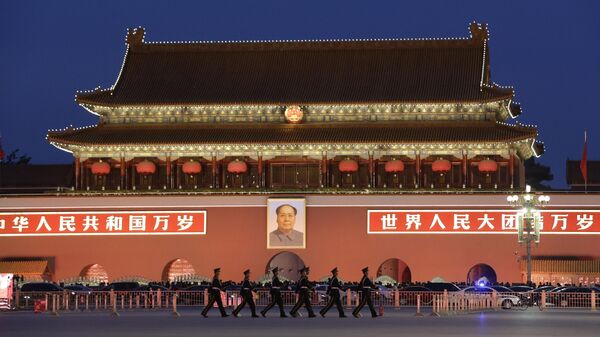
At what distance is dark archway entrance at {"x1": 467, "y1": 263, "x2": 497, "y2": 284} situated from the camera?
57750 mm

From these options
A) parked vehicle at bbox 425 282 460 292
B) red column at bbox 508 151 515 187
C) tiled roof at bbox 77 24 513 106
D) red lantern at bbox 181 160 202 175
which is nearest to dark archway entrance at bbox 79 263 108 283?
red lantern at bbox 181 160 202 175

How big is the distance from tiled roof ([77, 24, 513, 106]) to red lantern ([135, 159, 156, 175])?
2.88m

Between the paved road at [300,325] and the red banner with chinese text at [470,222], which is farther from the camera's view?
the red banner with chinese text at [470,222]

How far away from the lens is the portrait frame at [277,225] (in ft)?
188

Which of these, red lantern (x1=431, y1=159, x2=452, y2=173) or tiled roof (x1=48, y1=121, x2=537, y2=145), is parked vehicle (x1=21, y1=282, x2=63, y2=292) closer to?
tiled roof (x1=48, y1=121, x2=537, y2=145)

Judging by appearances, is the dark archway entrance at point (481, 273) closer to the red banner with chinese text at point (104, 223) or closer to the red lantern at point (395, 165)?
the red lantern at point (395, 165)

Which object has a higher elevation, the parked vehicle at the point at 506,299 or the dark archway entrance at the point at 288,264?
the dark archway entrance at the point at 288,264

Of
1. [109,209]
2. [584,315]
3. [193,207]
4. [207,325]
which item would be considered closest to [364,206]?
[193,207]

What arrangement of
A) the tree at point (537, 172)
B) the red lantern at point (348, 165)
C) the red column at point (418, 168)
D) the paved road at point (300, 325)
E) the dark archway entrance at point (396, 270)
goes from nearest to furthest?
the paved road at point (300, 325)
the red column at point (418, 168)
the red lantern at point (348, 165)
the dark archway entrance at point (396, 270)
the tree at point (537, 172)

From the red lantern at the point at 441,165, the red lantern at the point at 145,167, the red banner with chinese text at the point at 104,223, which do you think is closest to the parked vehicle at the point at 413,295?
the red lantern at the point at 441,165

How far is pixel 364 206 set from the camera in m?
57.2

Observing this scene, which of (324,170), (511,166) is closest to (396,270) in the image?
(324,170)

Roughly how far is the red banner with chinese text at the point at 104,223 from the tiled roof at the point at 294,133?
3831 millimetres

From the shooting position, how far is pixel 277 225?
5738 centimetres
